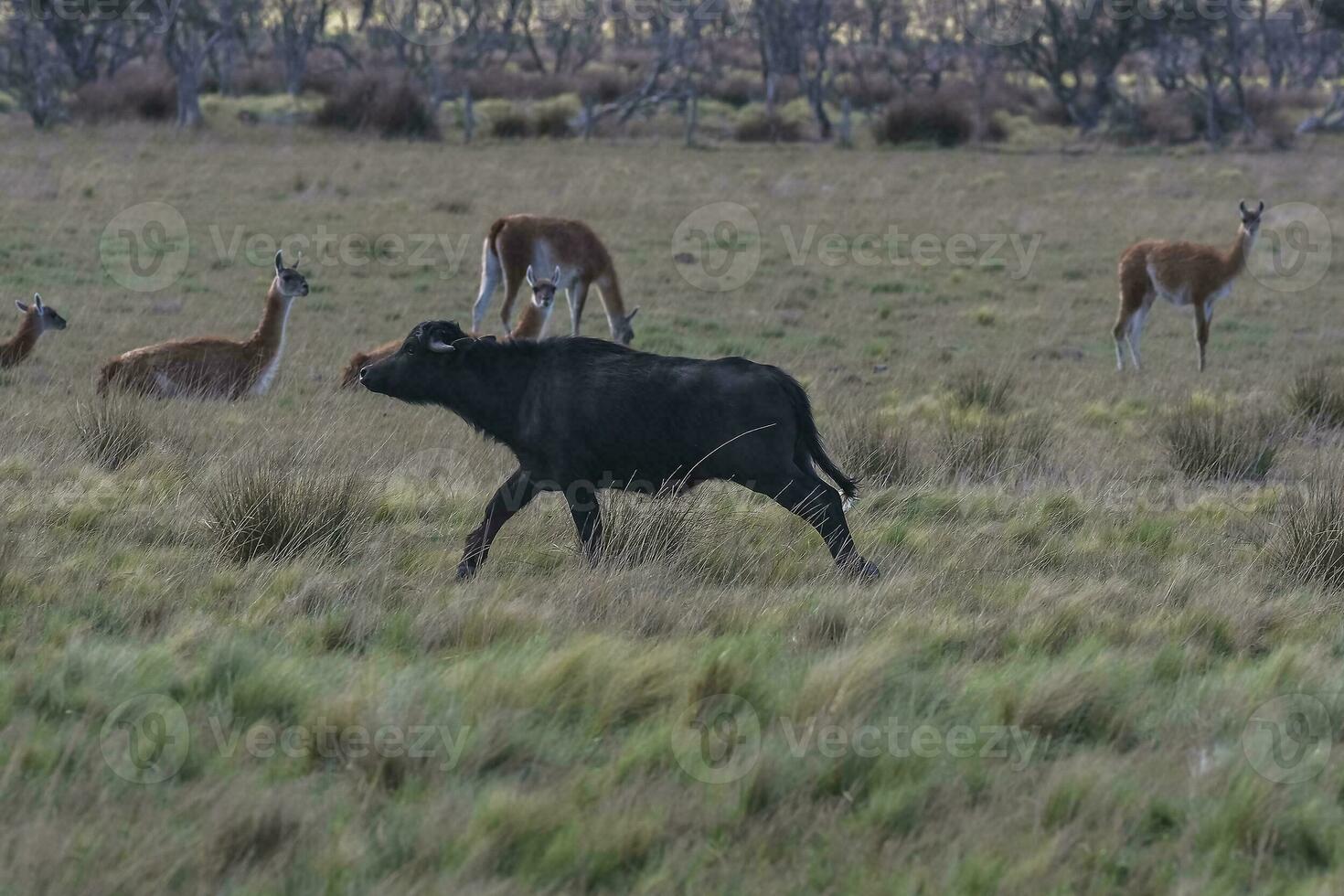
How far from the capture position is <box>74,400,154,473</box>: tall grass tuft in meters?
7.91

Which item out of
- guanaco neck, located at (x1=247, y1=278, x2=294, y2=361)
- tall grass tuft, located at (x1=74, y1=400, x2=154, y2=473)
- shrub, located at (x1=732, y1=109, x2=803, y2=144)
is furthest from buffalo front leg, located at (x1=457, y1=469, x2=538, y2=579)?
shrub, located at (x1=732, y1=109, x2=803, y2=144)

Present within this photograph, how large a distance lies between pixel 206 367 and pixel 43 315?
201 cm

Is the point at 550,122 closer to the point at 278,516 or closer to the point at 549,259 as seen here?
the point at 549,259

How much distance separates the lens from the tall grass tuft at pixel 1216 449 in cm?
866

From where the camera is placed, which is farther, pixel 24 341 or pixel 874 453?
pixel 24 341

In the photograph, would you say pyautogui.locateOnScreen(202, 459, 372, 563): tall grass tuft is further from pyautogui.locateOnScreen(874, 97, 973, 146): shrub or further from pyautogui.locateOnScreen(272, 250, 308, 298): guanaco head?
pyautogui.locateOnScreen(874, 97, 973, 146): shrub

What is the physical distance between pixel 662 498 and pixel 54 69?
111ft

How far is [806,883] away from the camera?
3490 mm

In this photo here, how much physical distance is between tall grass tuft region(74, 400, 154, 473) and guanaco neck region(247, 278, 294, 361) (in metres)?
2.29

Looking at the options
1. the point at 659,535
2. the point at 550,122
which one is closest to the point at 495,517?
the point at 659,535

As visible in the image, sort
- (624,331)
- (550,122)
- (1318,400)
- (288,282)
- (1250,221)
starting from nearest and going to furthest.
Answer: (1318,400)
(288,282)
(624,331)
(1250,221)
(550,122)

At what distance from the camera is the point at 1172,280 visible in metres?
13.8

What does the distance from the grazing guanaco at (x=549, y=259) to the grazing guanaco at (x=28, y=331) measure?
12.7ft

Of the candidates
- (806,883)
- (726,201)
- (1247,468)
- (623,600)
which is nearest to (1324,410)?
(1247,468)
